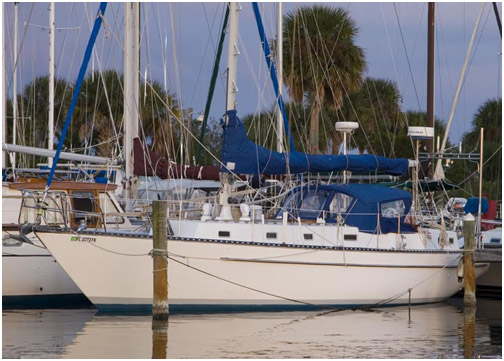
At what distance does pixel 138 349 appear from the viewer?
18.2 metres

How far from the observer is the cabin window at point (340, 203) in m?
24.5

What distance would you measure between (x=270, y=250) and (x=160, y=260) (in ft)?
8.81

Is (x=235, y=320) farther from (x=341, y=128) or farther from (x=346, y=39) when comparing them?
(x=346, y=39)

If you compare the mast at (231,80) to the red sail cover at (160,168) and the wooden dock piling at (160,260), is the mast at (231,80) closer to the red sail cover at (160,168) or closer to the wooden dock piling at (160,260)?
the wooden dock piling at (160,260)

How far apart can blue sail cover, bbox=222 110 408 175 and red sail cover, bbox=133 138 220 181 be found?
2528mm

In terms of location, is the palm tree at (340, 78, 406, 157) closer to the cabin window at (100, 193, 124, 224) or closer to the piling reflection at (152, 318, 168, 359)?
the cabin window at (100, 193, 124, 224)

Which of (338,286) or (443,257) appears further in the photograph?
(443,257)

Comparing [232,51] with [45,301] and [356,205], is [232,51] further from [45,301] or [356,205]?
[45,301]

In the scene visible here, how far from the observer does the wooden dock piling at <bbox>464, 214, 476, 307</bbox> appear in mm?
24859

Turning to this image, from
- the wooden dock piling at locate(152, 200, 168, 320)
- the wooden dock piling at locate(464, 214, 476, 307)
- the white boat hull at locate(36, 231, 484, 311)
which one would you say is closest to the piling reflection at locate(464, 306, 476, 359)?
the wooden dock piling at locate(464, 214, 476, 307)

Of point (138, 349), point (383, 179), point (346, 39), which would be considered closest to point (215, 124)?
point (346, 39)

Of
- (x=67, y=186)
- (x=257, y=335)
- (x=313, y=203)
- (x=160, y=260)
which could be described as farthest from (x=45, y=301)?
(x=257, y=335)

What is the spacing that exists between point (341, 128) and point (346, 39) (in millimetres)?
15422

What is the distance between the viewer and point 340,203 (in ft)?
80.5
